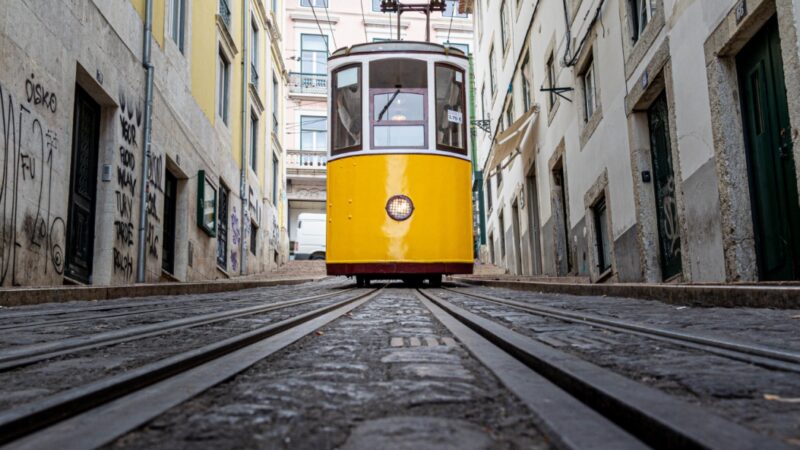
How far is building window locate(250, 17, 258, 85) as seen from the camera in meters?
17.4

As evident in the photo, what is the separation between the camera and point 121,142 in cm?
791

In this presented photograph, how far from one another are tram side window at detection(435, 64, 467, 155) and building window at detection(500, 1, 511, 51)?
748 cm

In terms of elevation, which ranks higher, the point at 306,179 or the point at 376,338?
the point at 306,179

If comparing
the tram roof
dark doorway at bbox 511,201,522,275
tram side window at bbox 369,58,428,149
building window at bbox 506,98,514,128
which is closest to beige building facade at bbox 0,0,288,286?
the tram roof

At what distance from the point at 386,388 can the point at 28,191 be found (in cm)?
538

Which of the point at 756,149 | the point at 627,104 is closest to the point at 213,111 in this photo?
the point at 627,104

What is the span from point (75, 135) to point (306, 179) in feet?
69.8

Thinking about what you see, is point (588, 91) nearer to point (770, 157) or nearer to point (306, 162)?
point (770, 157)

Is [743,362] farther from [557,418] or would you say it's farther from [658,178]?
[658,178]

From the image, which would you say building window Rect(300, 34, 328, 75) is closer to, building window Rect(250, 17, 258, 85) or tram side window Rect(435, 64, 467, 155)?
building window Rect(250, 17, 258, 85)

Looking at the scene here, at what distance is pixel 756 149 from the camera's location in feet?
16.4

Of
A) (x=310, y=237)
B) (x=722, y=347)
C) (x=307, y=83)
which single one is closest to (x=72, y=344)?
(x=722, y=347)

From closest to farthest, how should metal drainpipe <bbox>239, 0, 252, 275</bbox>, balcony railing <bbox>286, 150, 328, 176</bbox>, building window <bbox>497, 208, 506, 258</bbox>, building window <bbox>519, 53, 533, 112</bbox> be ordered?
building window <bbox>519, 53, 533, 112</bbox>
metal drainpipe <bbox>239, 0, 252, 275</bbox>
building window <bbox>497, 208, 506, 258</bbox>
balcony railing <bbox>286, 150, 328, 176</bbox>

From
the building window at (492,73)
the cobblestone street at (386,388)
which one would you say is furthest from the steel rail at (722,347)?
the building window at (492,73)
